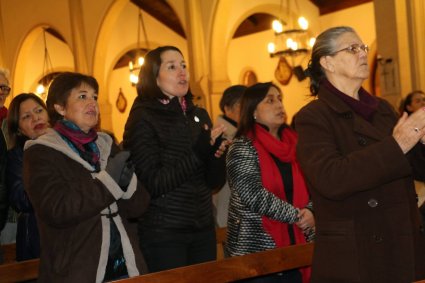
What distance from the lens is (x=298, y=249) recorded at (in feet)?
11.3

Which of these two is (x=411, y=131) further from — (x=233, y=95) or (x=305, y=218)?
(x=233, y=95)

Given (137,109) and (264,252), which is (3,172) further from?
(264,252)

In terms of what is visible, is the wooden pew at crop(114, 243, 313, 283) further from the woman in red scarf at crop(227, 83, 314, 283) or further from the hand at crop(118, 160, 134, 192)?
the hand at crop(118, 160, 134, 192)

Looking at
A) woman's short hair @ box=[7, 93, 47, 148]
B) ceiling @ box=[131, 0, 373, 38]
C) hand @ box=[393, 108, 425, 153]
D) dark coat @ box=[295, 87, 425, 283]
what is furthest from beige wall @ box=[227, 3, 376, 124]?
hand @ box=[393, 108, 425, 153]

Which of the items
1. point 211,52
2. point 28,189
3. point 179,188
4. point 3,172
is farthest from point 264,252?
point 211,52

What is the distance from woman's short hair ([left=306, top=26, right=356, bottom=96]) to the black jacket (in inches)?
33.1

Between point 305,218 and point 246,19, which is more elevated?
point 246,19

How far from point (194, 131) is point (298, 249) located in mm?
790

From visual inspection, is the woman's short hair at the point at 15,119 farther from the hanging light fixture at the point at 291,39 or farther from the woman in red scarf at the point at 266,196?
the hanging light fixture at the point at 291,39

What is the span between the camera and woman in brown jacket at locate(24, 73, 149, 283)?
9.00 feet

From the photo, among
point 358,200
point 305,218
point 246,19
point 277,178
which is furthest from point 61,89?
point 246,19

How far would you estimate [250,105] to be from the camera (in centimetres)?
381

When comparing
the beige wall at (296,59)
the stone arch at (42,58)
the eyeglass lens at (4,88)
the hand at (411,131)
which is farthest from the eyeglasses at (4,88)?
the stone arch at (42,58)

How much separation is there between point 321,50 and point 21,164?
2035mm
